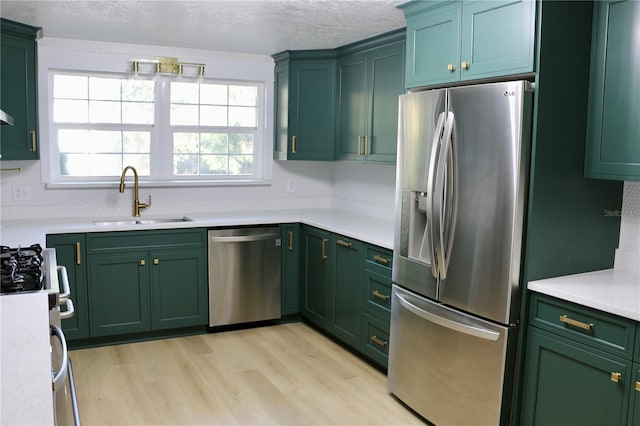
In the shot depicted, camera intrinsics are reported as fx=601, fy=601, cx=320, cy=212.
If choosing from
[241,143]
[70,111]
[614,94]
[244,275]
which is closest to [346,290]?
[244,275]

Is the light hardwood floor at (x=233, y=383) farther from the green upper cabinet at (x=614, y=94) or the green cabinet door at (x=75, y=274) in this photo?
the green upper cabinet at (x=614, y=94)

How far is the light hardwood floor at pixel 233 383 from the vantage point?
3.11 m

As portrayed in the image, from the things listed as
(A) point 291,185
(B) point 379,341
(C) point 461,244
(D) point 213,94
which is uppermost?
(D) point 213,94

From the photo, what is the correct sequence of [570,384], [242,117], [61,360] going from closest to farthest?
[61,360] → [570,384] → [242,117]

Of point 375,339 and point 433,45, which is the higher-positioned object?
point 433,45

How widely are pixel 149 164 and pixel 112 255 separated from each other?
39.0 inches

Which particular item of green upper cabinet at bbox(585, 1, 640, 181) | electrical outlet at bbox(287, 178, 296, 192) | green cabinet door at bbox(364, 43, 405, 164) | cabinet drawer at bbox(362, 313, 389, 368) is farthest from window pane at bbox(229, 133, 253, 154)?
green upper cabinet at bbox(585, 1, 640, 181)

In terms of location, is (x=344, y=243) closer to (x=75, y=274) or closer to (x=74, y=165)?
(x=75, y=274)

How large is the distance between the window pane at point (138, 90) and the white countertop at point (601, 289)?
3306 millimetres

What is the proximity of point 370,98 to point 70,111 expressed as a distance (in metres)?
2.22

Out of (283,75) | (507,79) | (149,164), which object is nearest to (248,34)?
(283,75)

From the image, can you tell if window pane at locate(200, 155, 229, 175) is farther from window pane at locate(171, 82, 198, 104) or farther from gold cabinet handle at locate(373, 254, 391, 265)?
gold cabinet handle at locate(373, 254, 391, 265)

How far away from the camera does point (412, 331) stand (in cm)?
308

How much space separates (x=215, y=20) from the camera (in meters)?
3.60
